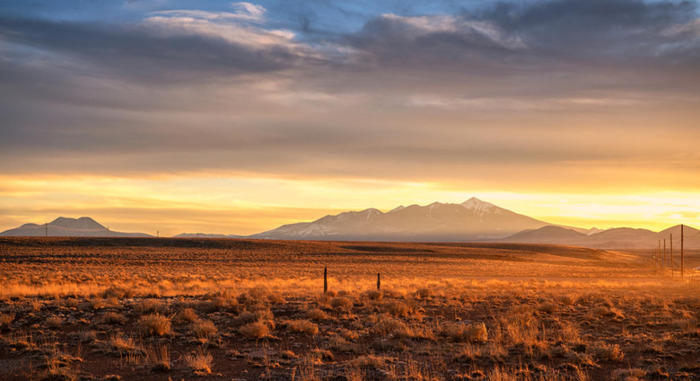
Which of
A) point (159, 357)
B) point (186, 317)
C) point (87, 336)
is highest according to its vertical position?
point (186, 317)

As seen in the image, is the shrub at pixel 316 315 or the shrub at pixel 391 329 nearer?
the shrub at pixel 391 329

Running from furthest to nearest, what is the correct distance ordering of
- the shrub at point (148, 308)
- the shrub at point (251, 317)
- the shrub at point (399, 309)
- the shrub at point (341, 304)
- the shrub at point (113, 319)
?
the shrub at point (341, 304), the shrub at point (399, 309), the shrub at point (148, 308), the shrub at point (251, 317), the shrub at point (113, 319)

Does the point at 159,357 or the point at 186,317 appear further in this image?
the point at 186,317

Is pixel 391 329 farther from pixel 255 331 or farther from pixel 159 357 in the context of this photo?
pixel 159 357

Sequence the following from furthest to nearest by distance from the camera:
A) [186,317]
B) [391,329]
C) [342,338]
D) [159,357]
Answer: [186,317] → [391,329] → [342,338] → [159,357]

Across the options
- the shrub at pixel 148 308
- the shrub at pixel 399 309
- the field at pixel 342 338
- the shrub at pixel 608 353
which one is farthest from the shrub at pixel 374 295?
the shrub at pixel 608 353

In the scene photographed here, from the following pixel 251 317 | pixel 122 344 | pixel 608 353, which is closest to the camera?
pixel 608 353

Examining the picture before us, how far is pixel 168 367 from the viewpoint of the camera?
38.7 ft

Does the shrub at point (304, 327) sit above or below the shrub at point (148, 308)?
below

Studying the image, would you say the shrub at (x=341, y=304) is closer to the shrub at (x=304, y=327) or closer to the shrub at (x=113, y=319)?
the shrub at (x=304, y=327)

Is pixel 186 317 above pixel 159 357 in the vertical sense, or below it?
above

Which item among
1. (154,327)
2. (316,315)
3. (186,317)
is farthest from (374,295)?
(154,327)

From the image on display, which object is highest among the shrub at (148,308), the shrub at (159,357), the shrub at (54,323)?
the shrub at (148,308)

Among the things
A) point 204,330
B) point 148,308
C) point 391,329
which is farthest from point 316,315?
point 148,308
